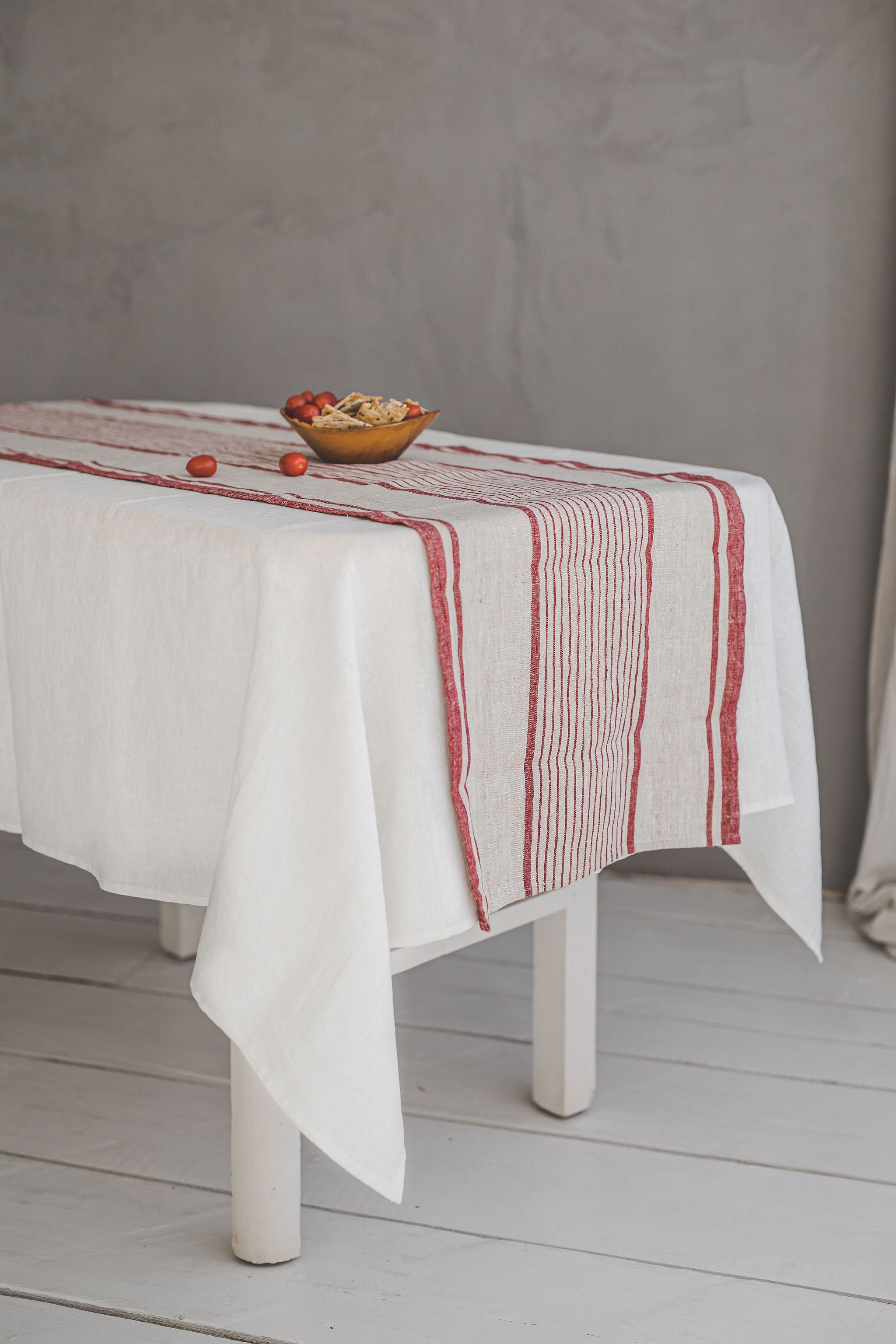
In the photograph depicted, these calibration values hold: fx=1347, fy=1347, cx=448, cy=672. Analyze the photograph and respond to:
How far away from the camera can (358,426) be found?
1.47 m

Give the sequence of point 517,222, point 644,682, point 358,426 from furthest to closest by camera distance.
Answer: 1. point 517,222
2. point 358,426
3. point 644,682

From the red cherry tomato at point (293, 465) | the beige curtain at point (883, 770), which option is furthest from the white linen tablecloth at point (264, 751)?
the beige curtain at point (883, 770)

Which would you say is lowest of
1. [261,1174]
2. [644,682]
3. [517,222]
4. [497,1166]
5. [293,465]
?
[497,1166]

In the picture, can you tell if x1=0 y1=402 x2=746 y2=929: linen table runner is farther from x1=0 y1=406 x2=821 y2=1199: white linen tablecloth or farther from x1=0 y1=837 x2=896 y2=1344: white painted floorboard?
x1=0 y1=837 x2=896 y2=1344: white painted floorboard

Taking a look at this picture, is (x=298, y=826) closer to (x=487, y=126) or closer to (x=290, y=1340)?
(x=290, y=1340)

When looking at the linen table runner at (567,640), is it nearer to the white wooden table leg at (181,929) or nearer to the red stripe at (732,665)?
the red stripe at (732,665)

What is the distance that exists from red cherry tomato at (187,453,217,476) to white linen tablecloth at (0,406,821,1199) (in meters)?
0.07

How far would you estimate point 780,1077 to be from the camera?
172cm

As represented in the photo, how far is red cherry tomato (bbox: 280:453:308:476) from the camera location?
1.42 m

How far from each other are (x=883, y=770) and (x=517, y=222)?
43.2 inches

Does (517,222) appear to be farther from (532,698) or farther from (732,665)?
(532,698)

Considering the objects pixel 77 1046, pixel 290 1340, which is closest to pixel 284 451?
pixel 77 1046

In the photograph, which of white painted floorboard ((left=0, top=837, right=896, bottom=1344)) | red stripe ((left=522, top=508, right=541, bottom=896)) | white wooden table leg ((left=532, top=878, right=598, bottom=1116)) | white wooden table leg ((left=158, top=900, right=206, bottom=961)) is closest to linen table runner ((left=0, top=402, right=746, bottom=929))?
red stripe ((left=522, top=508, right=541, bottom=896))

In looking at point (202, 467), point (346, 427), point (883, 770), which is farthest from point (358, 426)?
point (883, 770)
